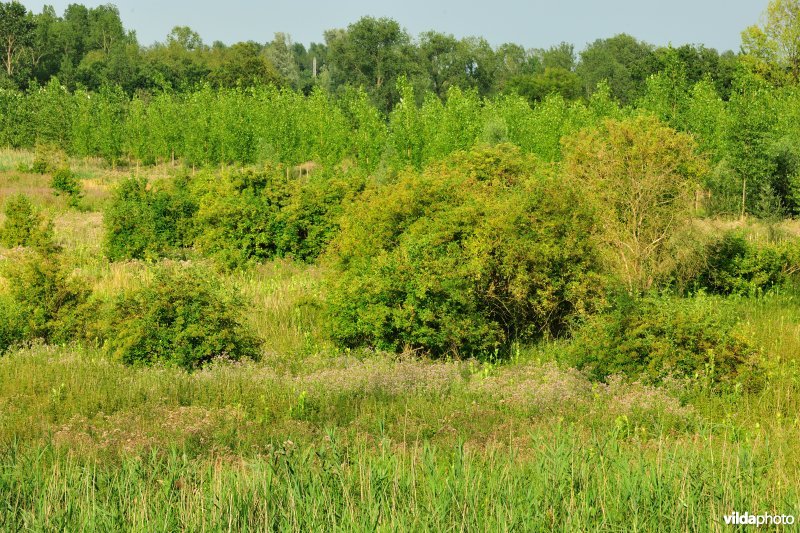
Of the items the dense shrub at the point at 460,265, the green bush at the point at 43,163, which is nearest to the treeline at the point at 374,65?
the green bush at the point at 43,163

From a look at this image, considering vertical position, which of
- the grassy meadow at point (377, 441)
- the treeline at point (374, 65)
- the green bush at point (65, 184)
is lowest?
the grassy meadow at point (377, 441)

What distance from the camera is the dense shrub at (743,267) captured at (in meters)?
15.6

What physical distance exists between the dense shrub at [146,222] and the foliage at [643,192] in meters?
9.22

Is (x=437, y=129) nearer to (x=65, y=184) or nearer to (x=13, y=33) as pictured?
(x=65, y=184)

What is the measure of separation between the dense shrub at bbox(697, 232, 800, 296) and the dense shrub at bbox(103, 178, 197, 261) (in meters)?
10.9

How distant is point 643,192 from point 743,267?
2.28m

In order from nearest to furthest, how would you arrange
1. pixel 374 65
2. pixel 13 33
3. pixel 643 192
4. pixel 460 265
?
1. pixel 460 265
2. pixel 643 192
3. pixel 374 65
4. pixel 13 33

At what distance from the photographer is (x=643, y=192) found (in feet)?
50.4

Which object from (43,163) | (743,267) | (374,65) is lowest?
(743,267)

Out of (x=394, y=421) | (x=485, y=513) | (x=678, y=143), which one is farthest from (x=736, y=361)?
(x=678, y=143)

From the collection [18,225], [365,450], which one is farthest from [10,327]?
[18,225]

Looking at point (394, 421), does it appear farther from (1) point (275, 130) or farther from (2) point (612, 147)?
(1) point (275, 130)

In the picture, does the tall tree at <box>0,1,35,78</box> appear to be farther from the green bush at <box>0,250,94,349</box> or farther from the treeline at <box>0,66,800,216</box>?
the green bush at <box>0,250,94,349</box>

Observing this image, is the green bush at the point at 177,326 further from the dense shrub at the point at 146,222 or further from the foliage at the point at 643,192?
the dense shrub at the point at 146,222
